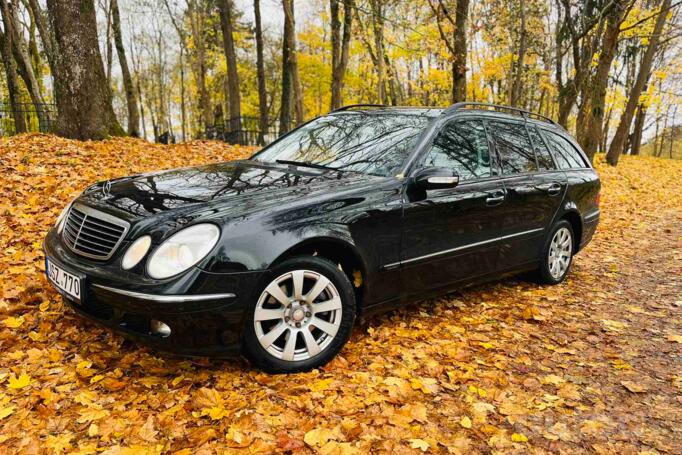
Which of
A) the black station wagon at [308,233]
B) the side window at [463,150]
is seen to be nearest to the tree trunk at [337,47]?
the black station wagon at [308,233]

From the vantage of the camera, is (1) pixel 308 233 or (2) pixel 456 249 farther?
(2) pixel 456 249

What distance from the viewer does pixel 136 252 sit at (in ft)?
8.61

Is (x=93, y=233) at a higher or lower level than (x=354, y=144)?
lower

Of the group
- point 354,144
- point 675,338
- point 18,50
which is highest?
point 18,50

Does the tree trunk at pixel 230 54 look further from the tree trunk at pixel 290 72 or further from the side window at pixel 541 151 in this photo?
the side window at pixel 541 151

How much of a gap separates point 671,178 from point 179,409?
20.5 metres

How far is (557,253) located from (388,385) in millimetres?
3096

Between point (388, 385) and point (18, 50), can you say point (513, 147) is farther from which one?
point (18, 50)

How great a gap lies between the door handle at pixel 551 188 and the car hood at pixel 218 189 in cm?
216

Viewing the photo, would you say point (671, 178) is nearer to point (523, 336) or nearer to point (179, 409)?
point (523, 336)

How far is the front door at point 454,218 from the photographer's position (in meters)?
3.51

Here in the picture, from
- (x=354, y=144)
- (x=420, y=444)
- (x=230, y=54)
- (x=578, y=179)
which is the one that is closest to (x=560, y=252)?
(x=578, y=179)

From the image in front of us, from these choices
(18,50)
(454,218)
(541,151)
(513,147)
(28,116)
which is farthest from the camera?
(28,116)

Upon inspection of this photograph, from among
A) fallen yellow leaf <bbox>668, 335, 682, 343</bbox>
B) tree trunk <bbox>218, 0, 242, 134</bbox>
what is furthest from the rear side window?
tree trunk <bbox>218, 0, 242, 134</bbox>
